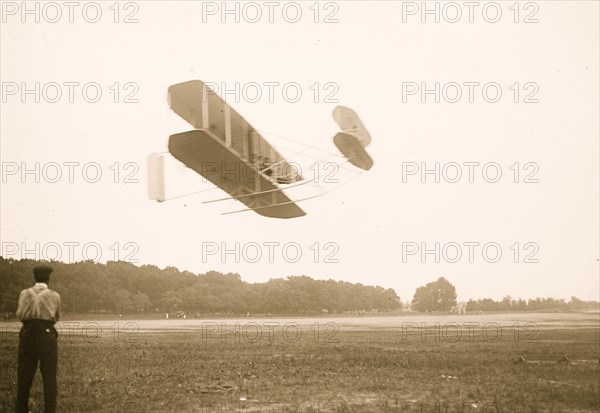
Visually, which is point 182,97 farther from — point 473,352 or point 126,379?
point 473,352

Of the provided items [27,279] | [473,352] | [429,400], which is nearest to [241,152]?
[429,400]

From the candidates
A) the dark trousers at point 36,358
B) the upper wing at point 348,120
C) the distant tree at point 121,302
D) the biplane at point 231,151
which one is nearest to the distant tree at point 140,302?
the distant tree at point 121,302

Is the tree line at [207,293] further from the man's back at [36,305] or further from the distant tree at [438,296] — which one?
the man's back at [36,305]

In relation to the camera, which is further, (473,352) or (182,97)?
(473,352)

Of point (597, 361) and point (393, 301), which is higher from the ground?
point (597, 361)

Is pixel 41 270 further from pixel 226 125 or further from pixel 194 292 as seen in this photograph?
pixel 194 292

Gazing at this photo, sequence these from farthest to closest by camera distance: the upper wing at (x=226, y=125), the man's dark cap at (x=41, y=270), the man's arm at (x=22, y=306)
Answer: the upper wing at (x=226, y=125) < the man's dark cap at (x=41, y=270) < the man's arm at (x=22, y=306)

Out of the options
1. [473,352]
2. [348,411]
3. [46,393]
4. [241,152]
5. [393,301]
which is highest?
[241,152]

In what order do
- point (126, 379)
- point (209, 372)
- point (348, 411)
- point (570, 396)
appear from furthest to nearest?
point (209, 372) < point (126, 379) < point (570, 396) < point (348, 411)
